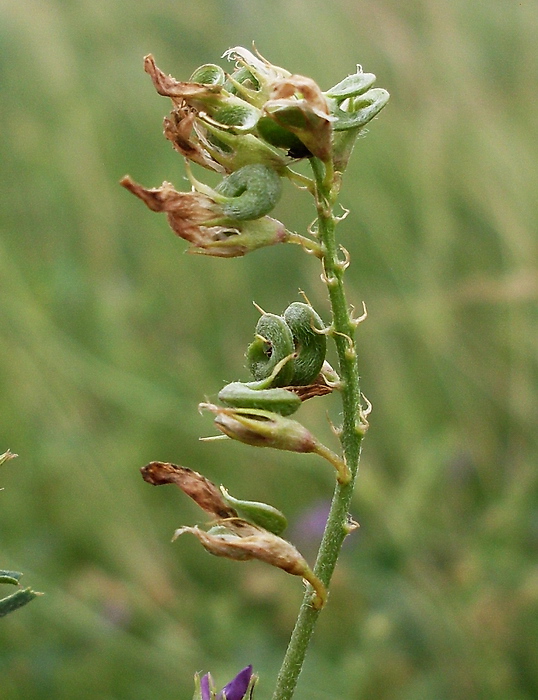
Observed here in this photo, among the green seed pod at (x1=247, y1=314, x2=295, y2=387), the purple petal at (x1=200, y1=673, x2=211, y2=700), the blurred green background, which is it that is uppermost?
the blurred green background

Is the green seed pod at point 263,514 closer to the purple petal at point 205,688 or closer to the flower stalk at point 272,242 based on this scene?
the flower stalk at point 272,242

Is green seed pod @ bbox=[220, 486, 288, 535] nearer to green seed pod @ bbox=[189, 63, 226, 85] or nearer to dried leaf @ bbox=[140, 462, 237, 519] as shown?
dried leaf @ bbox=[140, 462, 237, 519]

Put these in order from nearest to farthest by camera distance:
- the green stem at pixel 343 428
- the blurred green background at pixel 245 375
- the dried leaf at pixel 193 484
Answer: the green stem at pixel 343 428, the dried leaf at pixel 193 484, the blurred green background at pixel 245 375

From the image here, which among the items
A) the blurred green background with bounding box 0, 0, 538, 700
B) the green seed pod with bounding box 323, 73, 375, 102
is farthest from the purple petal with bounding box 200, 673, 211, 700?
the blurred green background with bounding box 0, 0, 538, 700

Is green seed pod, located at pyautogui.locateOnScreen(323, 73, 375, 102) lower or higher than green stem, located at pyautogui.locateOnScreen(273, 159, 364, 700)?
higher

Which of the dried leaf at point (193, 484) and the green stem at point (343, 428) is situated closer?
the green stem at point (343, 428)

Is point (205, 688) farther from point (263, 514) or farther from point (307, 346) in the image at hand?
point (307, 346)

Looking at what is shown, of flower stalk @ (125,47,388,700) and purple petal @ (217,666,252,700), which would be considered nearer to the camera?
flower stalk @ (125,47,388,700)

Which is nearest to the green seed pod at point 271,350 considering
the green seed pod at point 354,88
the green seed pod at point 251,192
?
the green seed pod at point 251,192

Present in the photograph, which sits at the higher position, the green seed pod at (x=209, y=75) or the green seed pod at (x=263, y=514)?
the green seed pod at (x=209, y=75)
